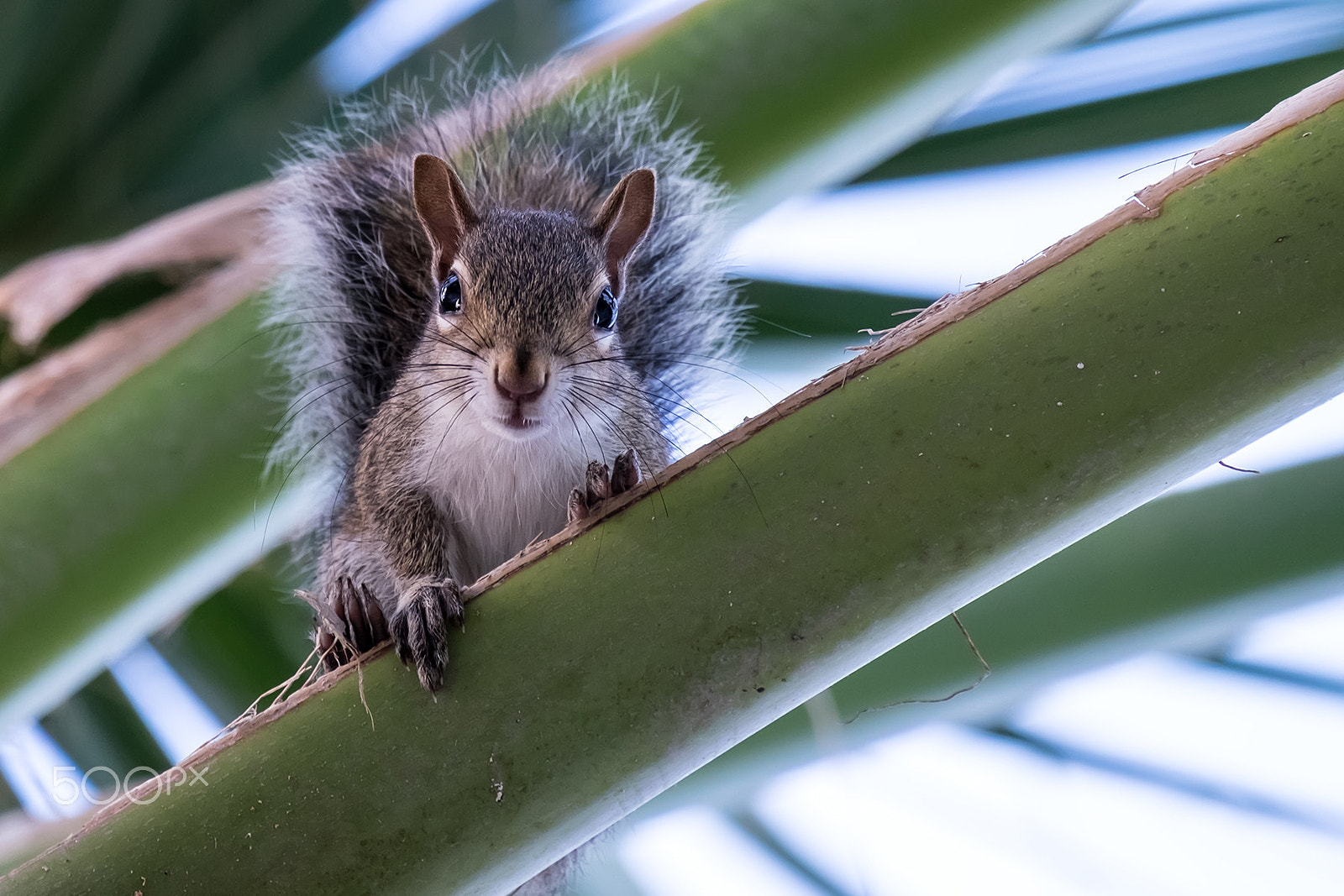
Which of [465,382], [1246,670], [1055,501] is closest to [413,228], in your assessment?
[465,382]

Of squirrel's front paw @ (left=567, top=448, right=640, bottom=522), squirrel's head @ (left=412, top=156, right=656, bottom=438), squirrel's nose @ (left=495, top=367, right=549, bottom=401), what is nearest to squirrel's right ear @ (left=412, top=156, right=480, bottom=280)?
squirrel's head @ (left=412, top=156, right=656, bottom=438)

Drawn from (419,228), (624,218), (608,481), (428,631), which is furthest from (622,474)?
(419,228)

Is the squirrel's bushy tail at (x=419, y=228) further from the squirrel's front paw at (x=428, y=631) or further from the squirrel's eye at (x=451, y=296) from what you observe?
the squirrel's front paw at (x=428, y=631)

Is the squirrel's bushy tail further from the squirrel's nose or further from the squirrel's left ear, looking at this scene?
the squirrel's nose

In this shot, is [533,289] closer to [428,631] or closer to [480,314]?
[480,314]

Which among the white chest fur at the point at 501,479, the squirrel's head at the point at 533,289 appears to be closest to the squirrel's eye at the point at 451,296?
the squirrel's head at the point at 533,289

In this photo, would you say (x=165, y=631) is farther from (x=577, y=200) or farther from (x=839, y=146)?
(x=839, y=146)

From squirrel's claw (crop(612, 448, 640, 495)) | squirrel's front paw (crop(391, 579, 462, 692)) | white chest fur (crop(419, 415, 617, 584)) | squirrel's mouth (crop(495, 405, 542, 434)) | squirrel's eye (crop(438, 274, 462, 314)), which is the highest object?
squirrel's eye (crop(438, 274, 462, 314))
